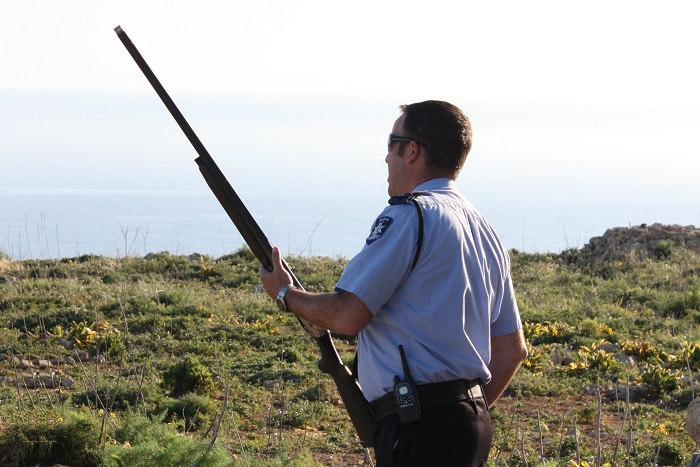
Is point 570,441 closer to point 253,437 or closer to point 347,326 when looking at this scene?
point 253,437

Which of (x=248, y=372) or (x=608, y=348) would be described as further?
(x=608, y=348)

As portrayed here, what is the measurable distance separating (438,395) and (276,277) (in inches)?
28.7

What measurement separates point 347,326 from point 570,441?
3896 millimetres

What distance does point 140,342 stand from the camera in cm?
918

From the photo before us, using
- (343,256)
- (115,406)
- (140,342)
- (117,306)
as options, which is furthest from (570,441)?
(343,256)

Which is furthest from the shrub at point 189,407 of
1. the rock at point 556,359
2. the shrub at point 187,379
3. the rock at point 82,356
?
the rock at point 556,359

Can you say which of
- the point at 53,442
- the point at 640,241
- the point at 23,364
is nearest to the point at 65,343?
the point at 23,364

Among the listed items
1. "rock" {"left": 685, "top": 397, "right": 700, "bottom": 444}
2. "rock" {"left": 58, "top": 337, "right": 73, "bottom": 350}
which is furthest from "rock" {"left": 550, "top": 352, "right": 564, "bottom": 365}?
"rock" {"left": 58, "top": 337, "right": 73, "bottom": 350}

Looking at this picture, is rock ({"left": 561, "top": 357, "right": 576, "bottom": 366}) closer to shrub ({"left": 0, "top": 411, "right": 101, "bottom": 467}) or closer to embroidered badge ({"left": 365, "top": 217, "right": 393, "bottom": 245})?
shrub ({"left": 0, "top": 411, "right": 101, "bottom": 467})

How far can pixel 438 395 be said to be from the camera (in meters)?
3.02

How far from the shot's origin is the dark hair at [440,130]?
3100 mm

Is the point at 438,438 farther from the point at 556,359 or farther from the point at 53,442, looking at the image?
the point at 556,359

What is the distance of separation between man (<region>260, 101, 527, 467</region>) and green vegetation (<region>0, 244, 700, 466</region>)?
1316 mm

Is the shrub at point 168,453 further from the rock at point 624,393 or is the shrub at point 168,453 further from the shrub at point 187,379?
the rock at point 624,393
